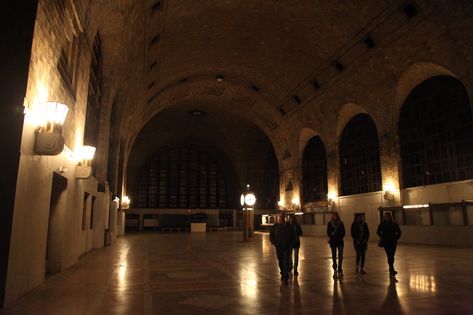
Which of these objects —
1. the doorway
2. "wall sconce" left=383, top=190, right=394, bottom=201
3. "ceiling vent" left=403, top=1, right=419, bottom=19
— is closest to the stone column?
the doorway

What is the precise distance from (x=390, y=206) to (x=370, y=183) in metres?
2.26

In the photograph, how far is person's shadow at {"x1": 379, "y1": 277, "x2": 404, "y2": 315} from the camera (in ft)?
14.4

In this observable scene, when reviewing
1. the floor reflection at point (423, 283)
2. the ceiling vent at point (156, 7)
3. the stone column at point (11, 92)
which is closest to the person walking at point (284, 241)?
the floor reflection at point (423, 283)

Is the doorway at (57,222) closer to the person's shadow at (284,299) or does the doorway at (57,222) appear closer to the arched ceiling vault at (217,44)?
the arched ceiling vault at (217,44)

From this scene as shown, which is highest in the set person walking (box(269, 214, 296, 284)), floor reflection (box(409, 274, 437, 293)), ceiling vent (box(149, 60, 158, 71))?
ceiling vent (box(149, 60, 158, 71))

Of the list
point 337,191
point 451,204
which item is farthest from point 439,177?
point 337,191

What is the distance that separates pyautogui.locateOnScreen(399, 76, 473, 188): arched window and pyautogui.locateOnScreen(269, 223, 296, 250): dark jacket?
1075 cm

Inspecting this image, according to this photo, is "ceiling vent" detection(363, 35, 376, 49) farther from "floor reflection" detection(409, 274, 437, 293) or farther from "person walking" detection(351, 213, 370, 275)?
"floor reflection" detection(409, 274, 437, 293)

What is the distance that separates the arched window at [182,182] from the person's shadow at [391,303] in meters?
33.0

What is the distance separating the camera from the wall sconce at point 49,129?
17.1 ft

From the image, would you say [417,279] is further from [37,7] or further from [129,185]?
[129,185]

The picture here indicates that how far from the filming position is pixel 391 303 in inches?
188

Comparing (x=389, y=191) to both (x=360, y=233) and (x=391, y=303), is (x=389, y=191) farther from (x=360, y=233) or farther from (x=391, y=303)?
(x=391, y=303)

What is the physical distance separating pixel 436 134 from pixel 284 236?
39.9 ft
